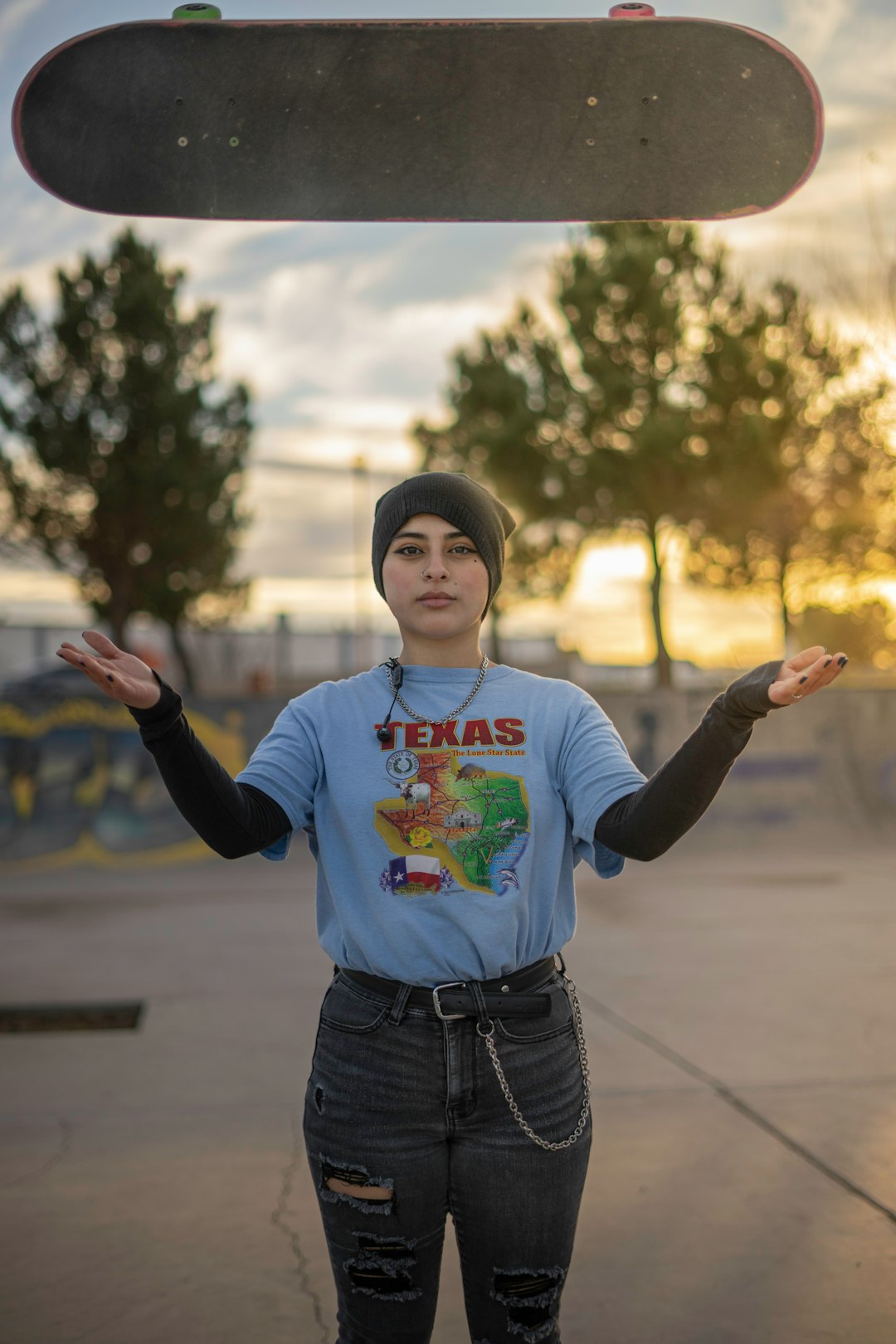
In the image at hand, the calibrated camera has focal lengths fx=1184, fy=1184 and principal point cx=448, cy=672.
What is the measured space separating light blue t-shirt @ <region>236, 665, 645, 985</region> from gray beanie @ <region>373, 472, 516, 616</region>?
0.71 feet

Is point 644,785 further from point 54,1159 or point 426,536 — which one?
point 54,1159

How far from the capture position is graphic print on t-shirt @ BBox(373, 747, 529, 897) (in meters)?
1.97

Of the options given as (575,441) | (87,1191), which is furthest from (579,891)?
(575,441)

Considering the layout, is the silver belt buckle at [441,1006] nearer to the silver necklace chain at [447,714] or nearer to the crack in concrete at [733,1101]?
the silver necklace chain at [447,714]

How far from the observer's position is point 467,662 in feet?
7.16

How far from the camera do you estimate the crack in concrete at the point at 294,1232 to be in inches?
122

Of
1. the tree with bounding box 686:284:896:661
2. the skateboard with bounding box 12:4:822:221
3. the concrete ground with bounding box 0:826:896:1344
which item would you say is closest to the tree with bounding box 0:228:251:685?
the tree with bounding box 686:284:896:661

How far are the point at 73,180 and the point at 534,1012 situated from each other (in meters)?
1.67

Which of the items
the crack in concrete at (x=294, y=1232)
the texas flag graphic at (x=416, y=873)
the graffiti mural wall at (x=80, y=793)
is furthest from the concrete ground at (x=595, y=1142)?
the graffiti mural wall at (x=80, y=793)

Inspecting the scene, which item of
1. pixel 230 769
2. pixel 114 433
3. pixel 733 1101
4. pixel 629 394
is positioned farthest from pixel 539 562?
pixel 733 1101

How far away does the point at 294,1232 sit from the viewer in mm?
3533

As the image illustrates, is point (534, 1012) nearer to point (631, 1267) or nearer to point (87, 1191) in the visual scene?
point (631, 1267)

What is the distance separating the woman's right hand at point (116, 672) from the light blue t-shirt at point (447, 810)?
0.94 ft

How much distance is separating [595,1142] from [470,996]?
99.1 inches
